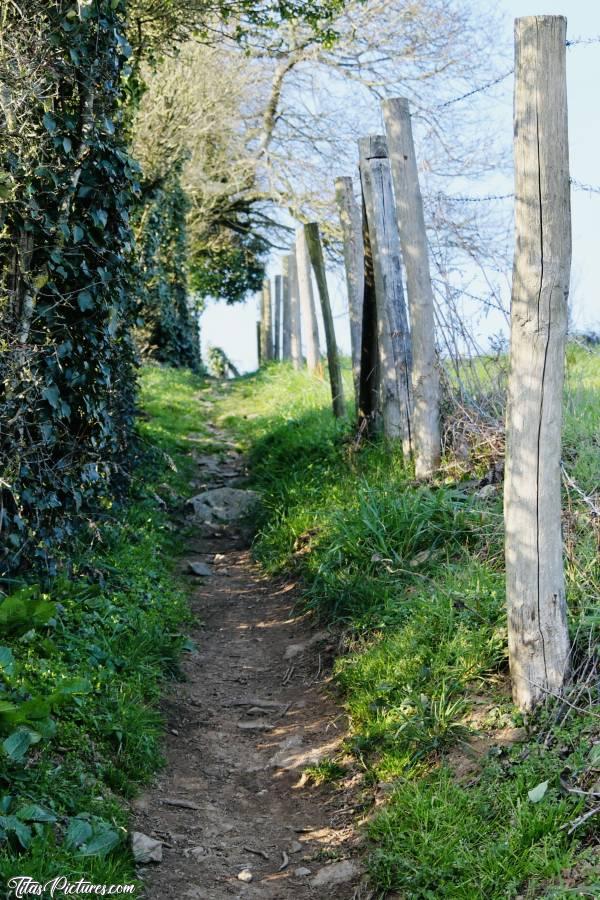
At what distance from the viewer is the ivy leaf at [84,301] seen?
Result: 17.0 feet

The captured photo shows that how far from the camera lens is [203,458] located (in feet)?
36.1

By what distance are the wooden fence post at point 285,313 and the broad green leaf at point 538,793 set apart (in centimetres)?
1600

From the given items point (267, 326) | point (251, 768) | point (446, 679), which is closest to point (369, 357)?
point (446, 679)

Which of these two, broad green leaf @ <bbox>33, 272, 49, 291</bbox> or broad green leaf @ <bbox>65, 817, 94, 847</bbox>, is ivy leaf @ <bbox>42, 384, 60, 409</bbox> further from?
broad green leaf @ <bbox>65, 817, 94, 847</bbox>

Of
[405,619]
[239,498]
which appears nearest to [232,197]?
[239,498]

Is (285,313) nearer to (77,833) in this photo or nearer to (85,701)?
(85,701)

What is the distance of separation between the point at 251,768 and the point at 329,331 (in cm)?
537

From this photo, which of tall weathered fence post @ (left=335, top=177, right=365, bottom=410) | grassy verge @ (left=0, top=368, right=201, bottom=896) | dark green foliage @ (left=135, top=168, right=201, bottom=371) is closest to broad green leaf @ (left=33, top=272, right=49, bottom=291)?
grassy verge @ (left=0, top=368, right=201, bottom=896)

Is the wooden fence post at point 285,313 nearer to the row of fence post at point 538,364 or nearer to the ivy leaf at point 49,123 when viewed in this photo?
the ivy leaf at point 49,123

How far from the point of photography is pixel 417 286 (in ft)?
21.1

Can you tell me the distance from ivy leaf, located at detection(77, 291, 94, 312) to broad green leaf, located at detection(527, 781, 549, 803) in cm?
355

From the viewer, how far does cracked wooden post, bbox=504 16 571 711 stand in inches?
Result: 155

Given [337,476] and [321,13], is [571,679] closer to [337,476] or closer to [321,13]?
[337,476]

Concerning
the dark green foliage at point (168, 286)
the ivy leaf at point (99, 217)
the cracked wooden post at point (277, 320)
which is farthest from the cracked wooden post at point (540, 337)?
the cracked wooden post at point (277, 320)
